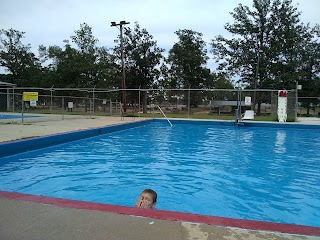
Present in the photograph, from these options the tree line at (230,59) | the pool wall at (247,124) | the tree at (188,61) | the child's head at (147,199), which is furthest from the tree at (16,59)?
the child's head at (147,199)

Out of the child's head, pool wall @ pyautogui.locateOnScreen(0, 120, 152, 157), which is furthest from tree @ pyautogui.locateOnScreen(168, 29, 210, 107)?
the child's head

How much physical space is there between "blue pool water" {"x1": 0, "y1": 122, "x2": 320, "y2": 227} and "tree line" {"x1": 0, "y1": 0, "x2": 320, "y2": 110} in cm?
2389

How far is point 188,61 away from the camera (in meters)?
34.8

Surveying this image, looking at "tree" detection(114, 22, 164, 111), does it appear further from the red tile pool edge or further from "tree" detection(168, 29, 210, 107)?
the red tile pool edge

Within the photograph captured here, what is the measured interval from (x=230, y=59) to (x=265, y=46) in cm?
385

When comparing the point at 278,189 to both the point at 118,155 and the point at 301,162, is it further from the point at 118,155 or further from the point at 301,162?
the point at 118,155

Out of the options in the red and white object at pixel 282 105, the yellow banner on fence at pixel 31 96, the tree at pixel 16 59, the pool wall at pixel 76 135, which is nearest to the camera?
the pool wall at pixel 76 135

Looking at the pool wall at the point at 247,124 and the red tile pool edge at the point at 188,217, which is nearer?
the red tile pool edge at the point at 188,217

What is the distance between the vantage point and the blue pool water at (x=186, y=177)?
510 centimetres

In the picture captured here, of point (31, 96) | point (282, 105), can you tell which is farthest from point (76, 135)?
point (282, 105)

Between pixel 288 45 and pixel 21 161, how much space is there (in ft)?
102

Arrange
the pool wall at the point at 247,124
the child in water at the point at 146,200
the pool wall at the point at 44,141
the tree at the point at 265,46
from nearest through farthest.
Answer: the child in water at the point at 146,200 → the pool wall at the point at 44,141 → the pool wall at the point at 247,124 → the tree at the point at 265,46

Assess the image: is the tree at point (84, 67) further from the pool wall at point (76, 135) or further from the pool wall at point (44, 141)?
the pool wall at point (44, 141)

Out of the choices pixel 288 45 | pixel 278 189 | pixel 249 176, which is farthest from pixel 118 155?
pixel 288 45
